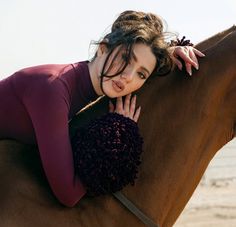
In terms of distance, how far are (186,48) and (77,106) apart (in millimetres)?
520

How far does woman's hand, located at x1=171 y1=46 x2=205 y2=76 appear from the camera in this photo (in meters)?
2.28

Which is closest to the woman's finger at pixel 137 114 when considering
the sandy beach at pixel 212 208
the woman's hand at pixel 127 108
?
the woman's hand at pixel 127 108

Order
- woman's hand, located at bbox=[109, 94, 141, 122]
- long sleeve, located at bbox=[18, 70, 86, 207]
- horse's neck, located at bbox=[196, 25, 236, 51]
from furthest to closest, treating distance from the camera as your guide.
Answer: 1. horse's neck, located at bbox=[196, 25, 236, 51]
2. woman's hand, located at bbox=[109, 94, 141, 122]
3. long sleeve, located at bbox=[18, 70, 86, 207]

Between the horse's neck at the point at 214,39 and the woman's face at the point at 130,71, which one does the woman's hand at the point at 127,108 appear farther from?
the horse's neck at the point at 214,39

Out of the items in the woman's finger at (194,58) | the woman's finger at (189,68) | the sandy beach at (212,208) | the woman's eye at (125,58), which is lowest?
the sandy beach at (212,208)

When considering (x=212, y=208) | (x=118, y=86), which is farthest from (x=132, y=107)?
(x=212, y=208)

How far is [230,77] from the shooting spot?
2.31m

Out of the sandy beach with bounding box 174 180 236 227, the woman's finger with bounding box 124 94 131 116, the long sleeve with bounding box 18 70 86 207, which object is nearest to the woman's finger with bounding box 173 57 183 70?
the woman's finger with bounding box 124 94 131 116

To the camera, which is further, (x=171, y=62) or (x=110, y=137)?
(x=171, y=62)

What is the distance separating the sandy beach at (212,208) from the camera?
20.2ft

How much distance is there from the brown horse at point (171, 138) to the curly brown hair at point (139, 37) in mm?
94

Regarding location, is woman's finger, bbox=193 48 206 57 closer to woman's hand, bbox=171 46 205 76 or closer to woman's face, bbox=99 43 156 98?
woman's hand, bbox=171 46 205 76

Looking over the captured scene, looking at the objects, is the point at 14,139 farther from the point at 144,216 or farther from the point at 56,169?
the point at 144,216

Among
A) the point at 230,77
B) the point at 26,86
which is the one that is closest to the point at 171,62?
the point at 230,77
